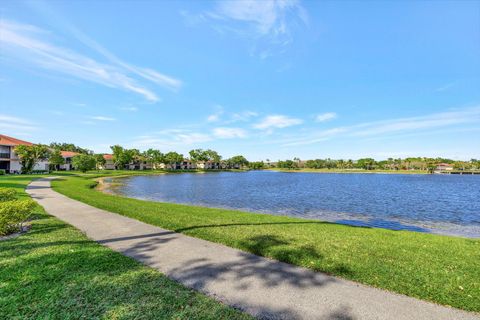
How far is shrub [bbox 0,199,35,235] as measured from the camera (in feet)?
25.5

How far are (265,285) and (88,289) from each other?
10.4 ft

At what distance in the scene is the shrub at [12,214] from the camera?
7766 mm

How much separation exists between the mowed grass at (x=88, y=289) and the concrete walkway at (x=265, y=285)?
1.31 ft

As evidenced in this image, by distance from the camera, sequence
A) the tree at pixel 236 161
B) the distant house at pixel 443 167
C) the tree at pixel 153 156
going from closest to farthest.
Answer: the tree at pixel 153 156 → the distant house at pixel 443 167 → the tree at pixel 236 161

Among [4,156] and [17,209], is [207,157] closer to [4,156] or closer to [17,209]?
[4,156]

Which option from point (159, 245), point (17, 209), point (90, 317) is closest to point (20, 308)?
point (90, 317)

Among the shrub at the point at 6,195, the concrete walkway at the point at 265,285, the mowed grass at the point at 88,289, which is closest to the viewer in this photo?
the mowed grass at the point at 88,289

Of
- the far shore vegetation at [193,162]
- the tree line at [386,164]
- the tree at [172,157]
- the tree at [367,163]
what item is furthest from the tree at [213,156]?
the tree at [367,163]

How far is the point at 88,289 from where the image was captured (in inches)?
172

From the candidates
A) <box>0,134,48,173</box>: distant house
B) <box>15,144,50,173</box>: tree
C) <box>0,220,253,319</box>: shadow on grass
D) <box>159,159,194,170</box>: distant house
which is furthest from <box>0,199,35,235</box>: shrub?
<box>159,159,194,170</box>: distant house

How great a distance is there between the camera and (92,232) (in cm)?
858

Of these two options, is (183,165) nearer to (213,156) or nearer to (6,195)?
(213,156)

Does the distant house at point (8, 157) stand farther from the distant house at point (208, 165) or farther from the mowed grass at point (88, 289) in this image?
the distant house at point (208, 165)

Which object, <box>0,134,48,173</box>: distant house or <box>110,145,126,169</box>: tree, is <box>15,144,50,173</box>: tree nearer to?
<box>0,134,48,173</box>: distant house
